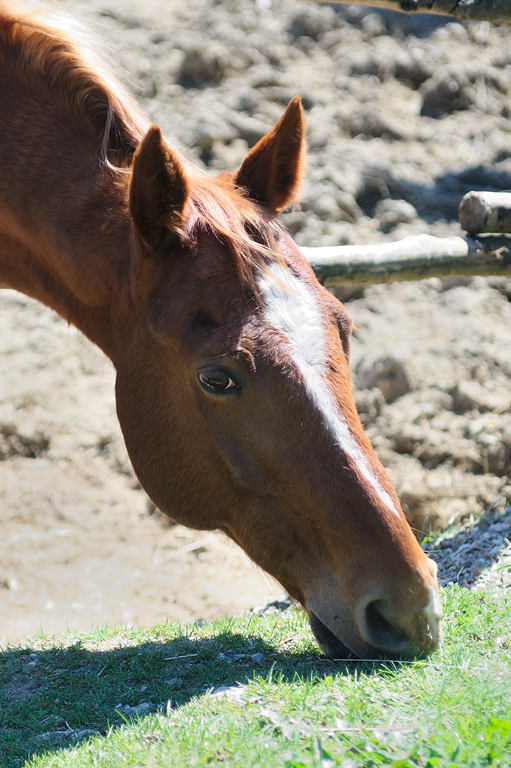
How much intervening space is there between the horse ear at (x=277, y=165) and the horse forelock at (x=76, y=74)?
1.51 feet

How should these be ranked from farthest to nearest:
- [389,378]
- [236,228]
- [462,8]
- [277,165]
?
[389,378] < [462,8] < [277,165] < [236,228]

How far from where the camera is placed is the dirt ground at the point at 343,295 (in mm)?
4949

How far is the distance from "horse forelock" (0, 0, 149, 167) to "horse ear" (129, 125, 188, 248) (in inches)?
14.6

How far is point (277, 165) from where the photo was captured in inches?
108


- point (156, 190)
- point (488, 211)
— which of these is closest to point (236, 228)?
point (156, 190)

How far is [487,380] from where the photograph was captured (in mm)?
5473

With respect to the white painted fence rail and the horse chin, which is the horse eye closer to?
the horse chin

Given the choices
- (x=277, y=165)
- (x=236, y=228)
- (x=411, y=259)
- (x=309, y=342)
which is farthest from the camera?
(x=411, y=259)

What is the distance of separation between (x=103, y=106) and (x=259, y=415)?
1.38 metres

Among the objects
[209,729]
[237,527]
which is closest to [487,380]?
[237,527]

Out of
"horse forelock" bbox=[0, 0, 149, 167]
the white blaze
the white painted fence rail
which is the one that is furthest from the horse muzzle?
the white painted fence rail

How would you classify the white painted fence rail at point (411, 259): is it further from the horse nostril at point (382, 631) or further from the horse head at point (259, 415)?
the horse nostril at point (382, 631)

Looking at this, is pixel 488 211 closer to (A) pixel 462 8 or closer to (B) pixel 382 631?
(A) pixel 462 8

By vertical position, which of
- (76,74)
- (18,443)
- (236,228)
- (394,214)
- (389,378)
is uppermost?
(76,74)
